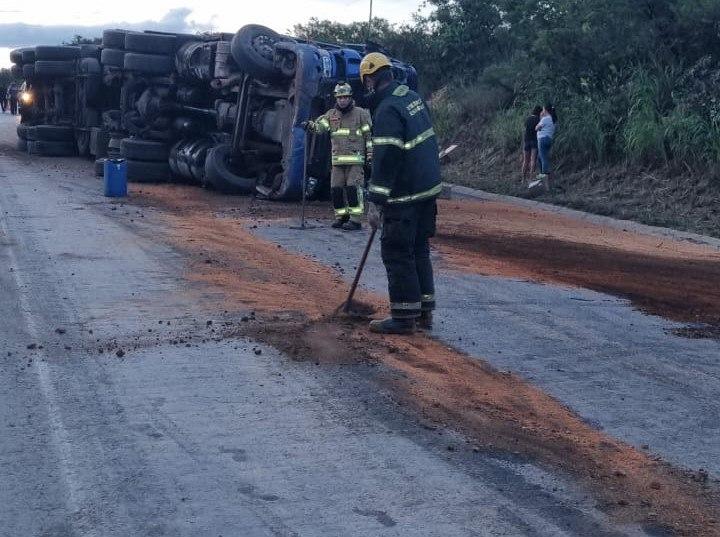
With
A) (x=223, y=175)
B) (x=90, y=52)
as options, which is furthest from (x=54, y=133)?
Result: (x=223, y=175)

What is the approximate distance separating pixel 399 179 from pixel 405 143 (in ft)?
0.90

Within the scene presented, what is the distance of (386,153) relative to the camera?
27.7ft

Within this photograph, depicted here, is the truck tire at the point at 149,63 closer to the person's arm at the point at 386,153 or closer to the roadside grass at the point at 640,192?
the roadside grass at the point at 640,192

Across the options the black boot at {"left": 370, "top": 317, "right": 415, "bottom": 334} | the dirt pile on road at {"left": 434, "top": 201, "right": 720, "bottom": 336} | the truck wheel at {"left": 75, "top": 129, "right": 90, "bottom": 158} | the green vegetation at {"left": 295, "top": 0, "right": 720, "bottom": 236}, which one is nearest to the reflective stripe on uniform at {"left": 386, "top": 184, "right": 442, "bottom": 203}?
the black boot at {"left": 370, "top": 317, "right": 415, "bottom": 334}

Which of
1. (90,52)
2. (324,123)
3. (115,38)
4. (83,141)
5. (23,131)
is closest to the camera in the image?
(324,123)

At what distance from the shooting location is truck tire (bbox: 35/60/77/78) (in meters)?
26.8

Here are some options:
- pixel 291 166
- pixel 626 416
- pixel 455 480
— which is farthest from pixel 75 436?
pixel 291 166

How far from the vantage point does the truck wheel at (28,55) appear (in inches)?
1116

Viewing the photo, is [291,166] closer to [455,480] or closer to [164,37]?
[164,37]

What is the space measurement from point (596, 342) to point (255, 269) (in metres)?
4.07

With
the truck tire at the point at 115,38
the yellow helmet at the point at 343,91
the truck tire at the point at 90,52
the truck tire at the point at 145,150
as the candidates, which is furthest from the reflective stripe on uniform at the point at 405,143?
the truck tire at the point at 90,52

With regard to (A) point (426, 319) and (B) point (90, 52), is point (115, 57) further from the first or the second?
(A) point (426, 319)

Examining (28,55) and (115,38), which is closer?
(115,38)

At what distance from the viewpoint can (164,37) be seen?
21344mm
